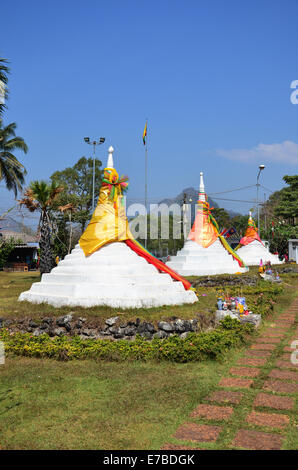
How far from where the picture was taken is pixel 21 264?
42.3 m

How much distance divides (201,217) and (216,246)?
215 centimetres

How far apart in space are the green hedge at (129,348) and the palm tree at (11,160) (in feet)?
75.8

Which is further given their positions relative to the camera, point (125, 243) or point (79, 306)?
point (125, 243)

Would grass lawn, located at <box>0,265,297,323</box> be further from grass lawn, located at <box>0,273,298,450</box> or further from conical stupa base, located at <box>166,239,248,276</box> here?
conical stupa base, located at <box>166,239,248,276</box>

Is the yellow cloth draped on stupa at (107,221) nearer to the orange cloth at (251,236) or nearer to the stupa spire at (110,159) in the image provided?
the stupa spire at (110,159)

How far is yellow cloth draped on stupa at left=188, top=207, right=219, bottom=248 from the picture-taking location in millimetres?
24094

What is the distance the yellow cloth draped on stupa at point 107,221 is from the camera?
37.4 feet

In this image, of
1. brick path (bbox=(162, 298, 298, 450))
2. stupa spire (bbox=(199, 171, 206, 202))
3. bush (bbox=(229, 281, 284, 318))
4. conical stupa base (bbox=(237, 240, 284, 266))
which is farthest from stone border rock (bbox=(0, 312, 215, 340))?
conical stupa base (bbox=(237, 240, 284, 266))

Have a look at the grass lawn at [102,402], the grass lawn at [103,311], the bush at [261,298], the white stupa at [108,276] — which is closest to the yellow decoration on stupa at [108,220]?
the white stupa at [108,276]

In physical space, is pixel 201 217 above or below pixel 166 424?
above

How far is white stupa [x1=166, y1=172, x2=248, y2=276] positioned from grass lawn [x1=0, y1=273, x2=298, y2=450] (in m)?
15.0
